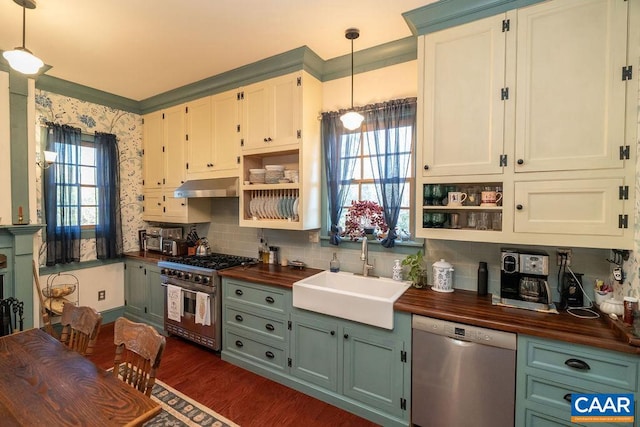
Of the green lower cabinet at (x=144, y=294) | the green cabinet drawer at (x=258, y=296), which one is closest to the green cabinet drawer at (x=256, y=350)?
the green cabinet drawer at (x=258, y=296)

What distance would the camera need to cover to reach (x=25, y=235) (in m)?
2.90

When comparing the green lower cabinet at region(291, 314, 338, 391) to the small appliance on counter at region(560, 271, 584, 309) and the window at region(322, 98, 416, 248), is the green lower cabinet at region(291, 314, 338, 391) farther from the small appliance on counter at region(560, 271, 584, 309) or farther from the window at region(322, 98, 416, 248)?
the small appliance on counter at region(560, 271, 584, 309)

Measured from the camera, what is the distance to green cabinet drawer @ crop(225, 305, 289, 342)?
264 centimetres

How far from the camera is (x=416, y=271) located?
2434 millimetres

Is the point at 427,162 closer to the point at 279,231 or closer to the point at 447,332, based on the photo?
the point at 447,332

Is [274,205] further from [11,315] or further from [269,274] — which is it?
[11,315]

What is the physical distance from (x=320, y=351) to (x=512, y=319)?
1369 mm

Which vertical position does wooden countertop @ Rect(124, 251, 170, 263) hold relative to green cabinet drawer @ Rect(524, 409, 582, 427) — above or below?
above

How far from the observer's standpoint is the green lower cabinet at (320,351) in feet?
6.89

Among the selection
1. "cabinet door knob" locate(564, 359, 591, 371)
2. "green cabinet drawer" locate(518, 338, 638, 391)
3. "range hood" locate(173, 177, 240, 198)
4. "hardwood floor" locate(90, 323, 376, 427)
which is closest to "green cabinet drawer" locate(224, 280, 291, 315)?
"hardwood floor" locate(90, 323, 376, 427)

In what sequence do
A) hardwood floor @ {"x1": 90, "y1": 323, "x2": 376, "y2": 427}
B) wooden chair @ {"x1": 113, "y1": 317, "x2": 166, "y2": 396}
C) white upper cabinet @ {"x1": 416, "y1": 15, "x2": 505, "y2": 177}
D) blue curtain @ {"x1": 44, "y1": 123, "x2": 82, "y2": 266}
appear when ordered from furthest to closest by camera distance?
1. blue curtain @ {"x1": 44, "y1": 123, "x2": 82, "y2": 266}
2. hardwood floor @ {"x1": 90, "y1": 323, "x2": 376, "y2": 427}
3. white upper cabinet @ {"x1": 416, "y1": 15, "x2": 505, "y2": 177}
4. wooden chair @ {"x1": 113, "y1": 317, "x2": 166, "y2": 396}

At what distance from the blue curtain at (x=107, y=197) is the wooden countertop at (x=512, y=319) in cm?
268

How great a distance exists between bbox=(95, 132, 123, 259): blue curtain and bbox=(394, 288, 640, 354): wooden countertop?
365 cm
